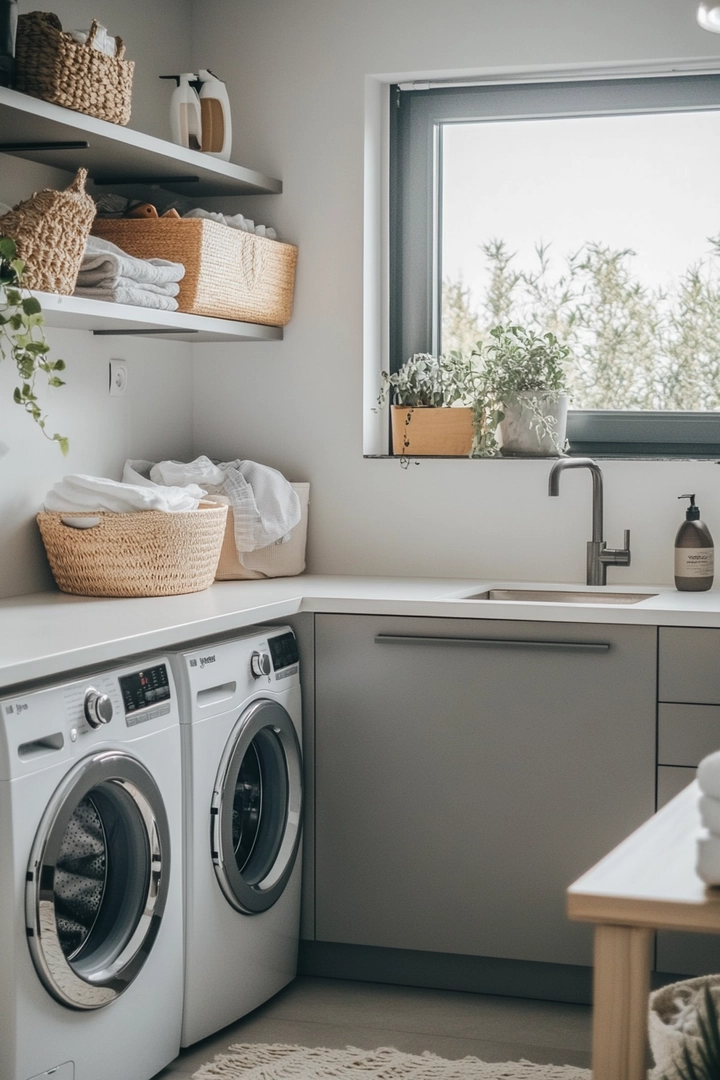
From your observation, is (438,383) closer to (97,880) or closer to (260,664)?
(260,664)

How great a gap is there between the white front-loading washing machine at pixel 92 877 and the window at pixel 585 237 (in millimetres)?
1630

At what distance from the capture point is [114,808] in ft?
7.54

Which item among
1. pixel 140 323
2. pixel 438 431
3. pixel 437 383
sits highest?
pixel 140 323

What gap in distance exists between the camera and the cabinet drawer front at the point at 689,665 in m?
2.67

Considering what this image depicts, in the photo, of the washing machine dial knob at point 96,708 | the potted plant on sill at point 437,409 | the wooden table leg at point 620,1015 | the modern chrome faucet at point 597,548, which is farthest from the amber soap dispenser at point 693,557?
the wooden table leg at point 620,1015

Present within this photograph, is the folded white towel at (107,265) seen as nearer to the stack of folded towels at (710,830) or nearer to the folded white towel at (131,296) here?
the folded white towel at (131,296)

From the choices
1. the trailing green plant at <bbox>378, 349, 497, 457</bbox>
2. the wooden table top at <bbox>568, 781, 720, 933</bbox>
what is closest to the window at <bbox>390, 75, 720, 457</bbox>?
the trailing green plant at <bbox>378, 349, 497, 457</bbox>

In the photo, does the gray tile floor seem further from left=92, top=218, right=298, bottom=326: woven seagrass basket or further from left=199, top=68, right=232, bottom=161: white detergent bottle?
left=199, top=68, right=232, bottom=161: white detergent bottle

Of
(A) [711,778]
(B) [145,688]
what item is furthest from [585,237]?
(A) [711,778]

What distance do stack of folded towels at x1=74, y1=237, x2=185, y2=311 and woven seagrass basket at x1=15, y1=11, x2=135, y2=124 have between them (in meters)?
0.29

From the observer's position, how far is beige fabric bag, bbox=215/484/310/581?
331cm

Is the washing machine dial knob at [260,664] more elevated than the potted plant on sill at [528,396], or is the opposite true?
the potted plant on sill at [528,396]

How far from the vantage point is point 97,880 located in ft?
7.52

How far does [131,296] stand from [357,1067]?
166 centimetres
